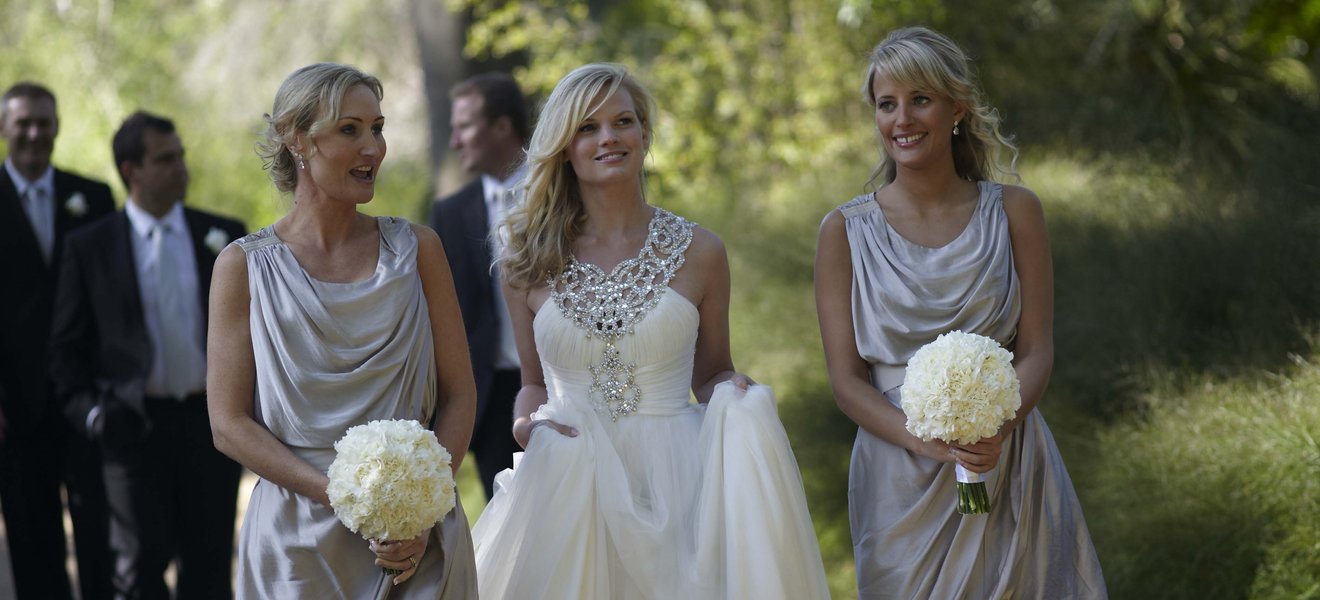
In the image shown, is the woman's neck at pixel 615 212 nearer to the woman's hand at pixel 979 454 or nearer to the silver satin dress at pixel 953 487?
the silver satin dress at pixel 953 487

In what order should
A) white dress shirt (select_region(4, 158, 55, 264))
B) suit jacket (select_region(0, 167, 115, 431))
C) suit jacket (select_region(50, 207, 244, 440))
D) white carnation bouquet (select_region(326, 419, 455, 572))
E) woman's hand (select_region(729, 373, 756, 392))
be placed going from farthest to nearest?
white dress shirt (select_region(4, 158, 55, 264)) → suit jacket (select_region(0, 167, 115, 431)) → suit jacket (select_region(50, 207, 244, 440)) → woman's hand (select_region(729, 373, 756, 392)) → white carnation bouquet (select_region(326, 419, 455, 572))

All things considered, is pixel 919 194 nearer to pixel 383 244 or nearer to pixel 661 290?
pixel 661 290

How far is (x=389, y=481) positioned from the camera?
3.50 meters

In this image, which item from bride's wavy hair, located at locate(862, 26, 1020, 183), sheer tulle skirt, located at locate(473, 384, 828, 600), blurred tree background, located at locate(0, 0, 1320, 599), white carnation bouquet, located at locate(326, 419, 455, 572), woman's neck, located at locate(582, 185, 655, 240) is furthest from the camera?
blurred tree background, located at locate(0, 0, 1320, 599)

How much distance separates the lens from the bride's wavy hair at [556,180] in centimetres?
441

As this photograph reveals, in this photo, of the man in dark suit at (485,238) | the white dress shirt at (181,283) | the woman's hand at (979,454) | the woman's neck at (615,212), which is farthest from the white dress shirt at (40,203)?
the woman's hand at (979,454)

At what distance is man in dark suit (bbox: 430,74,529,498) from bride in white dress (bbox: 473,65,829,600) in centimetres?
153

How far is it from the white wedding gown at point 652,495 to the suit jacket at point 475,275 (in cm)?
190

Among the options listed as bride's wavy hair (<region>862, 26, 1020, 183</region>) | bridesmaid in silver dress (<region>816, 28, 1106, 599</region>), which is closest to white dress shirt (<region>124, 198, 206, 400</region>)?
bridesmaid in silver dress (<region>816, 28, 1106, 599</region>)

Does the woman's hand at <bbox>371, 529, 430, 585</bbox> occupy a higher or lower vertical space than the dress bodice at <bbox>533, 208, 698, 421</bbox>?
lower

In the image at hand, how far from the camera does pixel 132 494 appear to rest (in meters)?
6.26

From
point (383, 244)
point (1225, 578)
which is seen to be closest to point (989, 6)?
point (1225, 578)

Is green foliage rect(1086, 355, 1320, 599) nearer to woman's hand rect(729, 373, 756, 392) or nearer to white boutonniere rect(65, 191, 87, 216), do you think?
woman's hand rect(729, 373, 756, 392)

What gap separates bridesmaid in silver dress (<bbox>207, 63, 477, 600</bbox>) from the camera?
149 inches
